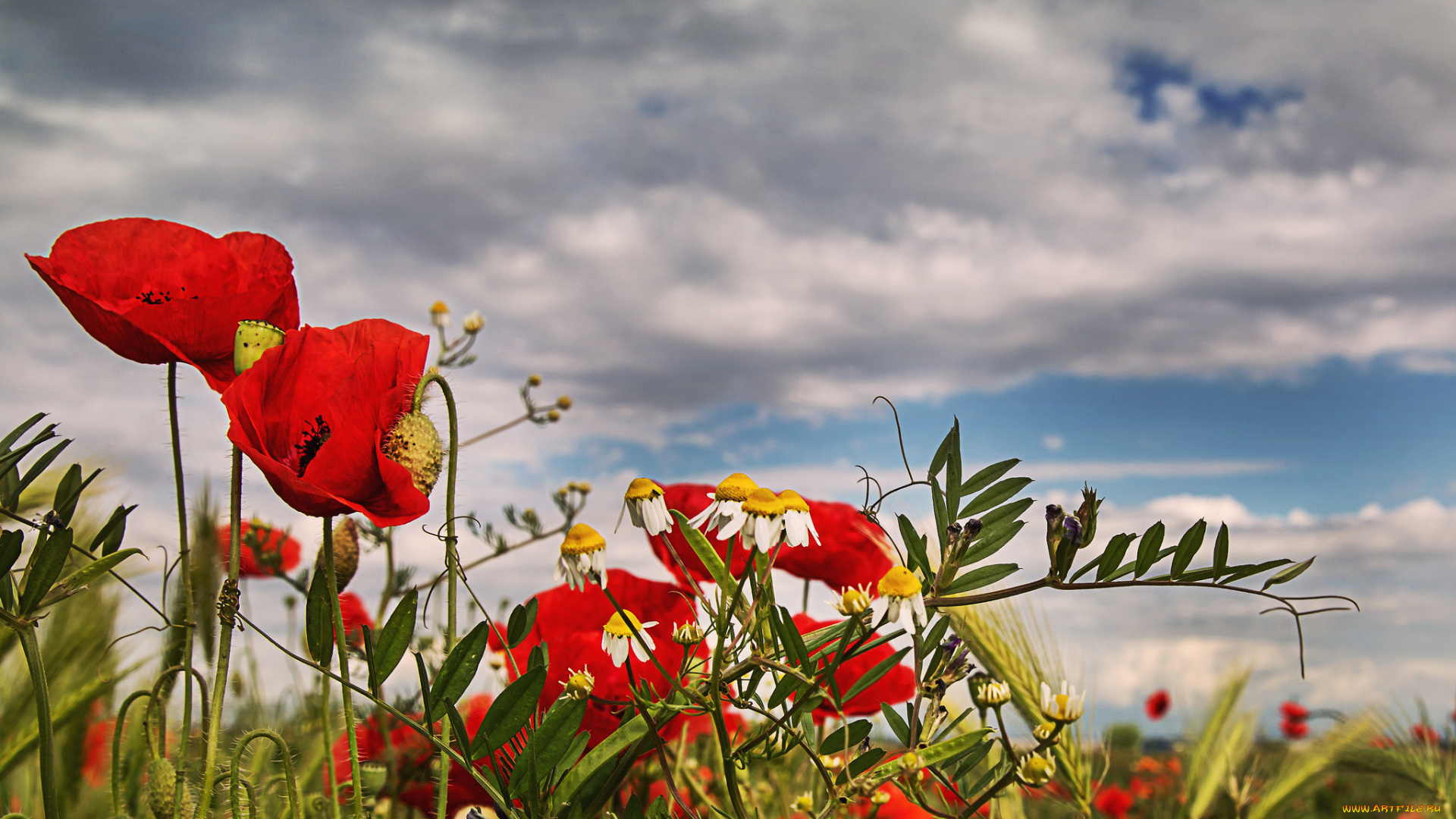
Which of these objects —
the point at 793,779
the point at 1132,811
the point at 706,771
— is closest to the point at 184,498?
the point at 793,779

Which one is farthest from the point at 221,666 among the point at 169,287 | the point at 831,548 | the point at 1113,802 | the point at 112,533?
the point at 1113,802

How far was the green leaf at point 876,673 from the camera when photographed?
1.73ft

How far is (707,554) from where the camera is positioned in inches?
19.5

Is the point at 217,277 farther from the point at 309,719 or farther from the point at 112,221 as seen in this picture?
the point at 309,719

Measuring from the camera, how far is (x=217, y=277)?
1.91ft

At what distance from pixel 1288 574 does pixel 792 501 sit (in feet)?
0.89

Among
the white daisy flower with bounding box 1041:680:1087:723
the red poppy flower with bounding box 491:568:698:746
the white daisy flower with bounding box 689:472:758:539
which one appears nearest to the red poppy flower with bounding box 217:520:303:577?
the red poppy flower with bounding box 491:568:698:746

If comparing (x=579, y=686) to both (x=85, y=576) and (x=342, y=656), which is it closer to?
(x=342, y=656)

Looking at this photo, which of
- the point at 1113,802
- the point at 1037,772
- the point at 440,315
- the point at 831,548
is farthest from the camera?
the point at 1113,802

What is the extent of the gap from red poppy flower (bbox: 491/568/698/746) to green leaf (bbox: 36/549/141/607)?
0.64ft

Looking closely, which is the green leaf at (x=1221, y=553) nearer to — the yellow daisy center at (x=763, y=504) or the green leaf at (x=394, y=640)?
the yellow daisy center at (x=763, y=504)

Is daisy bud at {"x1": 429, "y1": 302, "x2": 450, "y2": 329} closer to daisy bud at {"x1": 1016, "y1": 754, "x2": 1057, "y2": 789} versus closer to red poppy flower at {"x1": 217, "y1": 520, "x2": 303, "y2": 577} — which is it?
red poppy flower at {"x1": 217, "y1": 520, "x2": 303, "y2": 577}

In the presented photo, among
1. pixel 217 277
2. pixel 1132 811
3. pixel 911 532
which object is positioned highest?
pixel 217 277

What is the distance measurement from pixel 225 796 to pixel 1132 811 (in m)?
3.60
